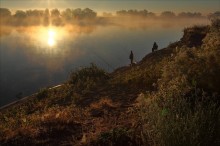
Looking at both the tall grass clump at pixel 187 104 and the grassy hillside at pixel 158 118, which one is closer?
the tall grass clump at pixel 187 104

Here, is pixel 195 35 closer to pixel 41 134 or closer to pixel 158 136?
pixel 41 134

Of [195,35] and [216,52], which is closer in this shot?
[216,52]

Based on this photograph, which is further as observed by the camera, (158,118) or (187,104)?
(187,104)

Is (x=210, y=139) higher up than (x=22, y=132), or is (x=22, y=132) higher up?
(x=210, y=139)

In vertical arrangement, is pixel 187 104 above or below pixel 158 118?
below

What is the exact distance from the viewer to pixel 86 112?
1393cm

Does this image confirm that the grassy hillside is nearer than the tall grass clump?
No

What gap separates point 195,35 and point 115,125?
70.8 ft

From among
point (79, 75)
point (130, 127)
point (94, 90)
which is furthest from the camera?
point (79, 75)

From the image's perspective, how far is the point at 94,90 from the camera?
69.8 ft

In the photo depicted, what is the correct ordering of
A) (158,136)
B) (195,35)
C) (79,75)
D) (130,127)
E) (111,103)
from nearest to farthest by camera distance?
1. (158,136)
2. (130,127)
3. (111,103)
4. (79,75)
5. (195,35)

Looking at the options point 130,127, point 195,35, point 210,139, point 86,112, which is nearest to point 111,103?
point 86,112

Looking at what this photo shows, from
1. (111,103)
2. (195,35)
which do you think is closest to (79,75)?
(195,35)

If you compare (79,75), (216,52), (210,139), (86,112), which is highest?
(216,52)
